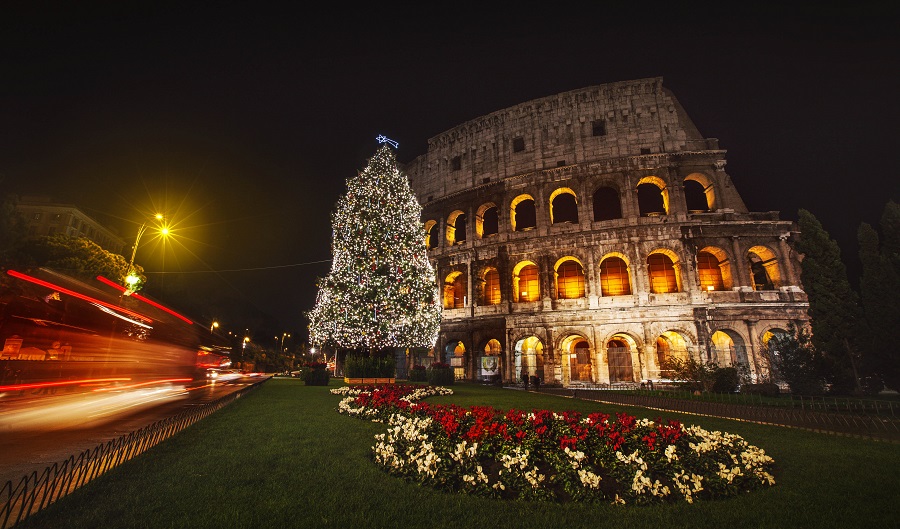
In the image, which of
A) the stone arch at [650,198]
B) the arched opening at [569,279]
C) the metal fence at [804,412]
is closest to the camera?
the metal fence at [804,412]

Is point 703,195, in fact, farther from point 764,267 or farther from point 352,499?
point 352,499

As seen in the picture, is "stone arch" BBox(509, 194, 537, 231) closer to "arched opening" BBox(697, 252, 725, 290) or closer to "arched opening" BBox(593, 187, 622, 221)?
"arched opening" BBox(593, 187, 622, 221)

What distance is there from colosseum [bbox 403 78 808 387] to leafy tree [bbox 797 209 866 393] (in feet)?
15.1

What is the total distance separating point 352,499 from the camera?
186 inches

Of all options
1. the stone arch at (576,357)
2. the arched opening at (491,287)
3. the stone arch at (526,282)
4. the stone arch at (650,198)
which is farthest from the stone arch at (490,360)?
the stone arch at (650,198)

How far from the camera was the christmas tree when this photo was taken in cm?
2078

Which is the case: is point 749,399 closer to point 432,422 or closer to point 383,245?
point 432,422

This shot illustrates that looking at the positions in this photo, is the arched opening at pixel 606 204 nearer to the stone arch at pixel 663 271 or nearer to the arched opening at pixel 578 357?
the stone arch at pixel 663 271

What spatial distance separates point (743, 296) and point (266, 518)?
30.2 metres

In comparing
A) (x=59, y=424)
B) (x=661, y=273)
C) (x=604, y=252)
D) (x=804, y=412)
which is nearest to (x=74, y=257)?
(x=59, y=424)

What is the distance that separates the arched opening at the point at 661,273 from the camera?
27422 millimetres

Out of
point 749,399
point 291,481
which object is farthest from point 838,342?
point 291,481

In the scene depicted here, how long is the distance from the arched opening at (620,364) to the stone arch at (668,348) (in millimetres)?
1832

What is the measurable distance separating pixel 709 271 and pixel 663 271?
10.7 ft
